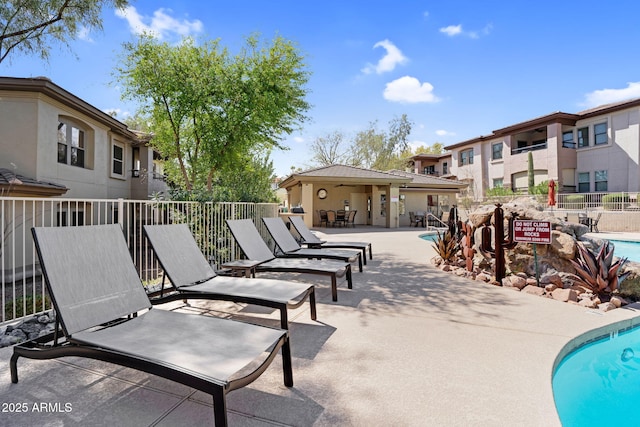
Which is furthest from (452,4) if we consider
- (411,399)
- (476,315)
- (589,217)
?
(589,217)

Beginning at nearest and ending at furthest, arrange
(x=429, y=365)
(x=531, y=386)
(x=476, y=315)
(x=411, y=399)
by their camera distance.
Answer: (x=411, y=399), (x=531, y=386), (x=429, y=365), (x=476, y=315)

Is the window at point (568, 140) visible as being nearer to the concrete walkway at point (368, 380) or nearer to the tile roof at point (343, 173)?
the tile roof at point (343, 173)

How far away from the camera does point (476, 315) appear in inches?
162

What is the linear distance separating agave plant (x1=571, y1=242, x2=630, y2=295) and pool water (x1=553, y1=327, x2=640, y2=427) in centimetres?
103

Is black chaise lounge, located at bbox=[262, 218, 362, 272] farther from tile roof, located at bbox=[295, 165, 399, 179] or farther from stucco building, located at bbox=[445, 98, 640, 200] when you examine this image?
stucco building, located at bbox=[445, 98, 640, 200]

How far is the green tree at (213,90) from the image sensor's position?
7664 mm

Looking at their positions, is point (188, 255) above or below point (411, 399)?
above

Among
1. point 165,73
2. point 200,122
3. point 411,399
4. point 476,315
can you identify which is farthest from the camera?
point 200,122

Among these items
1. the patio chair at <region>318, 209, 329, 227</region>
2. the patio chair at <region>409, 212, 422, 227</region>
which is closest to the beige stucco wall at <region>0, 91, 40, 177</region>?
the patio chair at <region>318, 209, 329, 227</region>

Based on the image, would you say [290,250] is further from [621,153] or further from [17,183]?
[621,153]

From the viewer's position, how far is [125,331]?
2.46 m

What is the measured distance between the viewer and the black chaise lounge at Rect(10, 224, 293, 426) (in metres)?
1.90

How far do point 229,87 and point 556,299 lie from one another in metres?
7.84

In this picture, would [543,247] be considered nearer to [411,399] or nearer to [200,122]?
[411,399]
